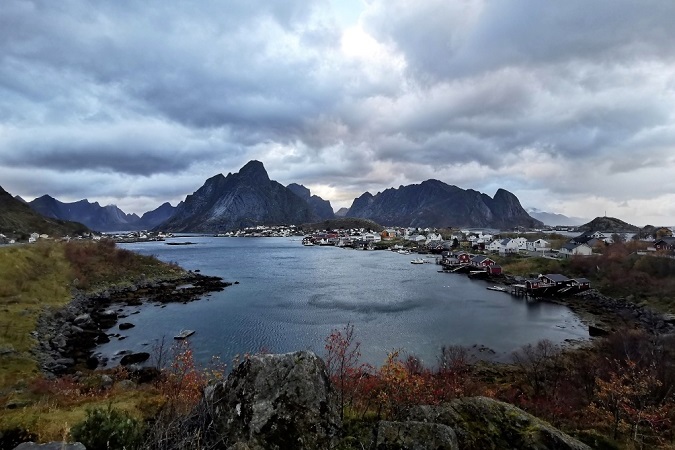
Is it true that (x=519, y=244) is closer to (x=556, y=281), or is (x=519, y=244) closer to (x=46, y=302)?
(x=556, y=281)

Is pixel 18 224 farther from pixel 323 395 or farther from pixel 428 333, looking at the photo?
pixel 323 395

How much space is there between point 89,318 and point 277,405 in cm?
4510

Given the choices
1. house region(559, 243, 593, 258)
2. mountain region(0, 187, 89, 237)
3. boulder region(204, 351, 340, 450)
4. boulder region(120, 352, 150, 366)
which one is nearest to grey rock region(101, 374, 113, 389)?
boulder region(120, 352, 150, 366)

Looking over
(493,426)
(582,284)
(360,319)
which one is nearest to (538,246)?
(582,284)

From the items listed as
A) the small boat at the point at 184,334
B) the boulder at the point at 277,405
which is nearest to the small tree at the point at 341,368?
the boulder at the point at 277,405

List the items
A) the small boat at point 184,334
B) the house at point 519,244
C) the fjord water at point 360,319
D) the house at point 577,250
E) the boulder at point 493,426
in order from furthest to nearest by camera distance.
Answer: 1. the house at point 519,244
2. the house at point 577,250
3. the small boat at point 184,334
4. the fjord water at point 360,319
5. the boulder at point 493,426

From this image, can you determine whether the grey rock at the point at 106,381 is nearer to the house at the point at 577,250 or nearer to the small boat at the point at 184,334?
the small boat at the point at 184,334

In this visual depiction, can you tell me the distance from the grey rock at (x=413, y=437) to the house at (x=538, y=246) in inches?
4281

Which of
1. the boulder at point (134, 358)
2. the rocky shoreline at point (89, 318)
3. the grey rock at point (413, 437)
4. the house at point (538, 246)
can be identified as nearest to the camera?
the grey rock at point (413, 437)

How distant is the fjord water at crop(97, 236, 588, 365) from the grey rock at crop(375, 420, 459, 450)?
77.7 ft

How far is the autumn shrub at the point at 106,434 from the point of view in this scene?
20.1 feet

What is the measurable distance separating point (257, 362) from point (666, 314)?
177 feet

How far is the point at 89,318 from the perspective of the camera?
41.2m

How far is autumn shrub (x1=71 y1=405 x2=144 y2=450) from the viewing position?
612cm
